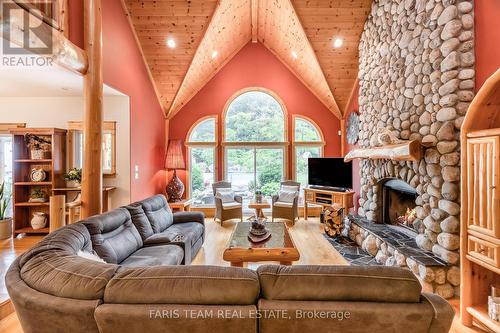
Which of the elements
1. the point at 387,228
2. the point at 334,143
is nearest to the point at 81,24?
the point at 387,228

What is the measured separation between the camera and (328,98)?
6.57 meters

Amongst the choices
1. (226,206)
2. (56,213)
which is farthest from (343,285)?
(226,206)

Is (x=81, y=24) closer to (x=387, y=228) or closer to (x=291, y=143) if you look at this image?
(x=291, y=143)

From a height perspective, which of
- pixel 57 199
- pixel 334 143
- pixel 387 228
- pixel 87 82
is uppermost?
pixel 87 82

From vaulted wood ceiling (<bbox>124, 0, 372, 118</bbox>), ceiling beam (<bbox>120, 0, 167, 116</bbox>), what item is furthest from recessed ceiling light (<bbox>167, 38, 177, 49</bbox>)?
ceiling beam (<bbox>120, 0, 167, 116</bbox>)

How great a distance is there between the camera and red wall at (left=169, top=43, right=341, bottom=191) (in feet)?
22.4

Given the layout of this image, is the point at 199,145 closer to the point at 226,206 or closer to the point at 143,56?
the point at 226,206

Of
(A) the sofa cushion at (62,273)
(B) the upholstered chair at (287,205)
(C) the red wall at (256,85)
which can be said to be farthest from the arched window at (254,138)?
(A) the sofa cushion at (62,273)

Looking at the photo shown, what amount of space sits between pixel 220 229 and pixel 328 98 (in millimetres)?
4151

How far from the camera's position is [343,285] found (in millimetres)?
1337

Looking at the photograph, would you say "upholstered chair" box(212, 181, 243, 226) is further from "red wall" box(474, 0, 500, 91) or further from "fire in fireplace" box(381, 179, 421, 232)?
"red wall" box(474, 0, 500, 91)

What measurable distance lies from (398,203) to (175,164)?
15.9 ft

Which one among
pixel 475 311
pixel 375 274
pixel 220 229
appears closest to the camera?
pixel 375 274

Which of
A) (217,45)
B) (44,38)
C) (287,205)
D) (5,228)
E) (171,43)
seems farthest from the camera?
(287,205)
